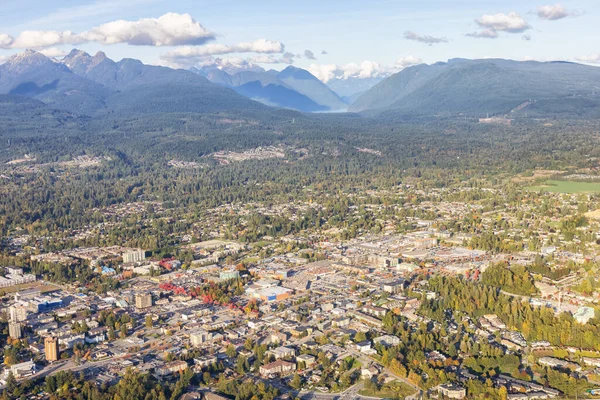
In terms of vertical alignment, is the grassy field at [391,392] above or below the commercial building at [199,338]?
below

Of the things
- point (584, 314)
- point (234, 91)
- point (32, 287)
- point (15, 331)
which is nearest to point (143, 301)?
point (15, 331)

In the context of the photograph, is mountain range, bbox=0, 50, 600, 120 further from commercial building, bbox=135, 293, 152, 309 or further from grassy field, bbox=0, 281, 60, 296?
commercial building, bbox=135, 293, 152, 309

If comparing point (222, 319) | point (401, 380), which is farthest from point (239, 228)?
point (401, 380)

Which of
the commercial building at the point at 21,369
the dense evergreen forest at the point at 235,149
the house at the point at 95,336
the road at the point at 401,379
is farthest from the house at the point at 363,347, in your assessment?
the dense evergreen forest at the point at 235,149

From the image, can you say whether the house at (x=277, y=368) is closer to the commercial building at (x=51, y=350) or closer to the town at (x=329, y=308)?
the town at (x=329, y=308)

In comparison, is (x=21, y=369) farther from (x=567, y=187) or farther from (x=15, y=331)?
(x=567, y=187)
